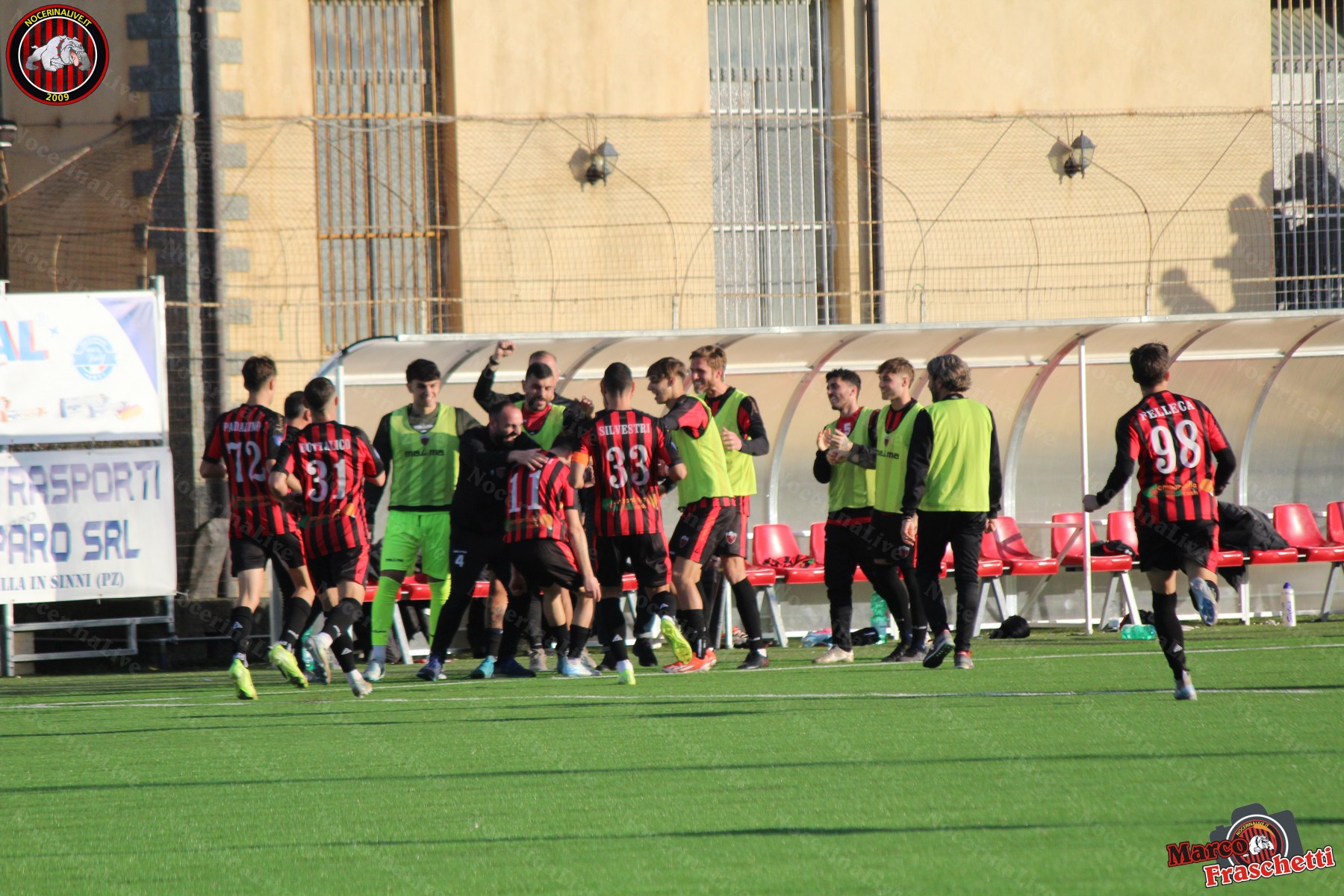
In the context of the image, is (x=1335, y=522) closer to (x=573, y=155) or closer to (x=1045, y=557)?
(x=1045, y=557)

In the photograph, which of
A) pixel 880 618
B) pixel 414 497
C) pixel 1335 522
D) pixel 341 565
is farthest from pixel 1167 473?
pixel 1335 522

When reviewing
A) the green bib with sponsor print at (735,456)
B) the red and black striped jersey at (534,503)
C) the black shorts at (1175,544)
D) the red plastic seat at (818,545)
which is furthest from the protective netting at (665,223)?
the black shorts at (1175,544)

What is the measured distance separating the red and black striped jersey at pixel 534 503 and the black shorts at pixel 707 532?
95 centimetres

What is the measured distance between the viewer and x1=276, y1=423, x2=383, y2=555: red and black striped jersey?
9.35 m

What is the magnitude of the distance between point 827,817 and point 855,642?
7.97 meters

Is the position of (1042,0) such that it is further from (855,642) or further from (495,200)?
(855,642)

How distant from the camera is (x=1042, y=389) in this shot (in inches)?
572

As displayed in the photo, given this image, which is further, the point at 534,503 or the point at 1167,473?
the point at 534,503

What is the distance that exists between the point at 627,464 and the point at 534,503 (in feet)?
2.04

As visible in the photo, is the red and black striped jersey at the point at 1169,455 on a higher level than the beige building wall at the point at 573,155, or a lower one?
lower

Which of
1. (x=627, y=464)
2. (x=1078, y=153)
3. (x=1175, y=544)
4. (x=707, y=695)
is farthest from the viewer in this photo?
(x=1078, y=153)

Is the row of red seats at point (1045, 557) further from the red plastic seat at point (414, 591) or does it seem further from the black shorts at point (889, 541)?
the black shorts at point (889, 541)

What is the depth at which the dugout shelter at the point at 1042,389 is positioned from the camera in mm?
12906

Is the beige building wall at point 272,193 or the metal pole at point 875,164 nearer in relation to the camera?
the beige building wall at point 272,193
